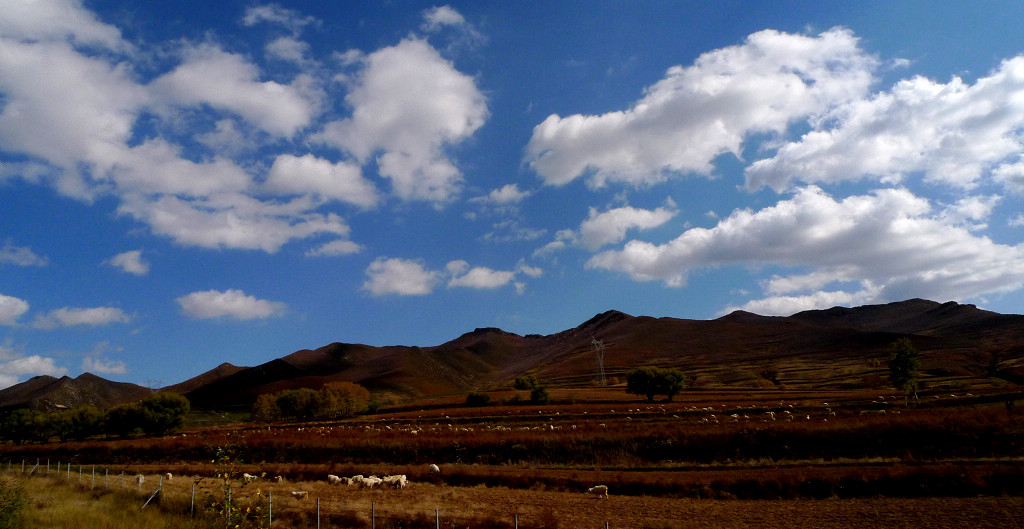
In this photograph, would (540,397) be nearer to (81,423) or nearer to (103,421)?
(103,421)

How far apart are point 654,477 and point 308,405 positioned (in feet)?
325

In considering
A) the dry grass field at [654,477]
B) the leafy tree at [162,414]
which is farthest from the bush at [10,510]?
the leafy tree at [162,414]

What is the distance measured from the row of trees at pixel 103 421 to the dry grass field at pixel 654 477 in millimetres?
44178

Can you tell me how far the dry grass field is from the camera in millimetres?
24109

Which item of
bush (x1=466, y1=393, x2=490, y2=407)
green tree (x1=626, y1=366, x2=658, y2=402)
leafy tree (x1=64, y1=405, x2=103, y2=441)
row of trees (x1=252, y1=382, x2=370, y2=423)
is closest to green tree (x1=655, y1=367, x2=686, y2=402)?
green tree (x1=626, y1=366, x2=658, y2=402)

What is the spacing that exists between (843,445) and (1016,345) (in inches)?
8187

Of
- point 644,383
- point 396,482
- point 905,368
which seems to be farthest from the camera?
point 644,383

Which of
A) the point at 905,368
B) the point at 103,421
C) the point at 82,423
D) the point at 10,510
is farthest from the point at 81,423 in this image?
the point at 905,368

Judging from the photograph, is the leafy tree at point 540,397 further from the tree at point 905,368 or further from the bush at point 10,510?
the bush at point 10,510

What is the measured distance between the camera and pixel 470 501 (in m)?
29.7

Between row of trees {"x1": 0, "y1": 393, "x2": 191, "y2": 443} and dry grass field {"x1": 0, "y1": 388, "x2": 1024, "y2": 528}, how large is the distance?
4418cm

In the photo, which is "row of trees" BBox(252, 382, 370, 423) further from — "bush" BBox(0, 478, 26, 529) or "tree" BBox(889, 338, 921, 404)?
"bush" BBox(0, 478, 26, 529)

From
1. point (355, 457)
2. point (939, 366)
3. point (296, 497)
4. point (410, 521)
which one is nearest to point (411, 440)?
point (355, 457)

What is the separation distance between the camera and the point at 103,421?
334 ft
